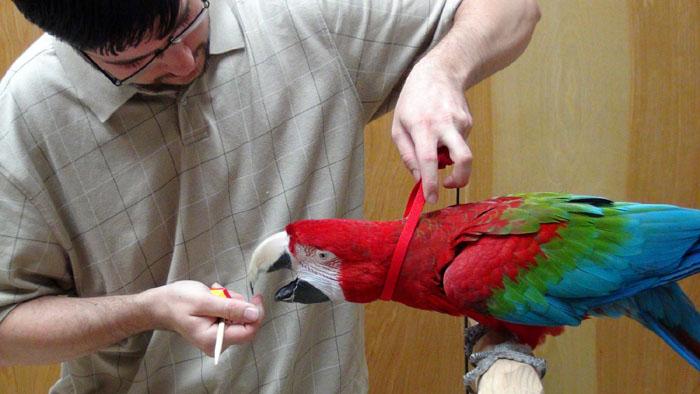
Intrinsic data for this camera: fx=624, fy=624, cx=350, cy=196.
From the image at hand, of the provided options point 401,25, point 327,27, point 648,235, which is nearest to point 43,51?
point 327,27

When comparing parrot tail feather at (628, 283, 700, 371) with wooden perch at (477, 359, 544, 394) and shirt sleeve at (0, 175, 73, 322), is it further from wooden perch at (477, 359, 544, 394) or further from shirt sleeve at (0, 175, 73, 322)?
shirt sleeve at (0, 175, 73, 322)

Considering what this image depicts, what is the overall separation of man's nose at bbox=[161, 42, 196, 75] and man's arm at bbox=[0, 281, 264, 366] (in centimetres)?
26

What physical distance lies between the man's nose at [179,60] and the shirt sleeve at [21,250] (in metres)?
0.24

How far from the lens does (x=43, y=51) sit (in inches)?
31.2

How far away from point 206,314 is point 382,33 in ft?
1.51

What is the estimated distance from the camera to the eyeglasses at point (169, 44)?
711 mm

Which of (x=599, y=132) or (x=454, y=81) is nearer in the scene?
(x=454, y=81)

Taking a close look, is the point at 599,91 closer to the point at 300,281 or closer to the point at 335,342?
the point at 335,342

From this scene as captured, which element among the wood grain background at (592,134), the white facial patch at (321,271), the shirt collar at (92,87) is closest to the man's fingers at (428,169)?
the white facial patch at (321,271)

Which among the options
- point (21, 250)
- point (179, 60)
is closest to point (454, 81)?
point (179, 60)

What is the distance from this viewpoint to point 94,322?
774mm

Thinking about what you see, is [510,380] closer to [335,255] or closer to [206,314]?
[335,255]

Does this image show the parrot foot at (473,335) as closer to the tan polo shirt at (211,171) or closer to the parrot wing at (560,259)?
the parrot wing at (560,259)

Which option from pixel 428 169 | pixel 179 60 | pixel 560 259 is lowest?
pixel 560 259
